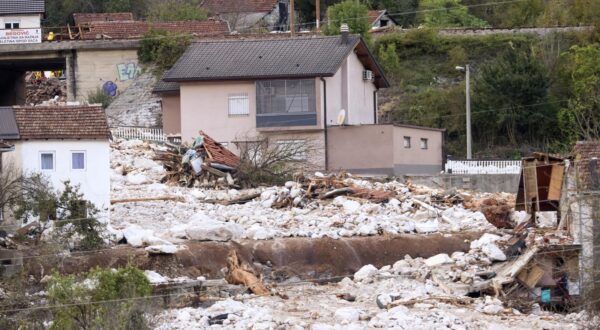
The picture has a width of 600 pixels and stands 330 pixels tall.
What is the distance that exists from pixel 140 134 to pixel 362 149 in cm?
848

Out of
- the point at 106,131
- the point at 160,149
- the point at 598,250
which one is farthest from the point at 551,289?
the point at 160,149

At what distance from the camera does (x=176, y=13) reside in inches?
3278

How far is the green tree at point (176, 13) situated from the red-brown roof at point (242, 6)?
1120mm

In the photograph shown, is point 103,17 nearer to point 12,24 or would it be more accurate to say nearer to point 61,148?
point 12,24

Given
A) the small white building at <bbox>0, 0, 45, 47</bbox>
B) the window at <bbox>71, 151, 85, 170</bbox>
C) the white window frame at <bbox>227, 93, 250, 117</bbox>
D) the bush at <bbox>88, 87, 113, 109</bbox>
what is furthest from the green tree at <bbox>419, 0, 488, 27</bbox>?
the window at <bbox>71, 151, 85, 170</bbox>

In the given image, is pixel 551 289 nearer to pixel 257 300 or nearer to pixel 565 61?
pixel 257 300

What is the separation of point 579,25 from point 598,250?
37.3 metres

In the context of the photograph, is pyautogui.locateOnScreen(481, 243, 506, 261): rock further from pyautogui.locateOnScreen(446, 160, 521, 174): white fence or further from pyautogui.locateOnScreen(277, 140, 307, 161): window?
pyautogui.locateOnScreen(446, 160, 521, 174): white fence

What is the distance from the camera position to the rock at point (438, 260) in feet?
137

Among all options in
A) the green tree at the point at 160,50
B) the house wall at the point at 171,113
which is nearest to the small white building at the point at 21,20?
the green tree at the point at 160,50

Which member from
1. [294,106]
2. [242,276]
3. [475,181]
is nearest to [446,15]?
[294,106]

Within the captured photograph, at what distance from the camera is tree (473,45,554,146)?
63.9 metres

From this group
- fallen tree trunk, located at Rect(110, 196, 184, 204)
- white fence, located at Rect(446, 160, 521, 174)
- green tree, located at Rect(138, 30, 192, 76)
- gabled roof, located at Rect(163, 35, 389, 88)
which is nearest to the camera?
fallen tree trunk, located at Rect(110, 196, 184, 204)

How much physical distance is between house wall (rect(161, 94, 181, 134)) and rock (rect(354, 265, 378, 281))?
2011cm
